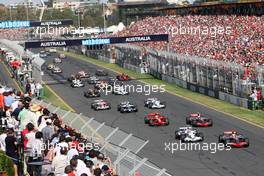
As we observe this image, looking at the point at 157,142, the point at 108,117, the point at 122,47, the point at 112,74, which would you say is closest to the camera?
the point at 157,142

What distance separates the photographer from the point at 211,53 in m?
78.3

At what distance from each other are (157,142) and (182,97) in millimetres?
23458

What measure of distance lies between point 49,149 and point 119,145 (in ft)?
6.60

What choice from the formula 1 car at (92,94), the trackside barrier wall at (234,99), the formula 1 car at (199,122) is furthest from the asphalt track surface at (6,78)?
the formula 1 car at (199,122)

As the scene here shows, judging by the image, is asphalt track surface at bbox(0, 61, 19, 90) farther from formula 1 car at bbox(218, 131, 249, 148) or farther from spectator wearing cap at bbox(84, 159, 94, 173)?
spectator wearing cap at bbox(84, 159, 94, 173)

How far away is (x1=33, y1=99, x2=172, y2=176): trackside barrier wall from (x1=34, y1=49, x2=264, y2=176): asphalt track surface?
9414 mm

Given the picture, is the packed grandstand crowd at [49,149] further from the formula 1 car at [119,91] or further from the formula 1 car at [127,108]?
the formula 1 car at [119,91]

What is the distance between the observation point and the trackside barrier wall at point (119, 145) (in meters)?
16.3

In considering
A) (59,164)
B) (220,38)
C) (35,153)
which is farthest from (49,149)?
(220,38)

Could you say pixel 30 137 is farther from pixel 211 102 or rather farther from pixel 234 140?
pixel 211 102

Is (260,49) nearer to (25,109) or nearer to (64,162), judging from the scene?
(25,109)

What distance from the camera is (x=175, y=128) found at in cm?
4731

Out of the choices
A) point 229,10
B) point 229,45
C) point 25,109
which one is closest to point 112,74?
point 229,45

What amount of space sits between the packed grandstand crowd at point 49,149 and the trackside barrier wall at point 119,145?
0.31 metres
